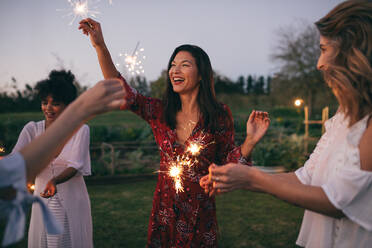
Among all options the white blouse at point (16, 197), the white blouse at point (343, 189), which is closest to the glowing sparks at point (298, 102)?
the white blouse at point (343, 189)

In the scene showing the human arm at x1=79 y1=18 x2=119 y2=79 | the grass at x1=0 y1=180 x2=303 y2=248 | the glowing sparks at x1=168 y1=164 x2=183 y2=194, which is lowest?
the grass at x1=0 y1=180 x2=303 y2=248

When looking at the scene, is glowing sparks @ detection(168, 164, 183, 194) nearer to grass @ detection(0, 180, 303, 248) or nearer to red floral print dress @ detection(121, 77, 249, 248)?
red floral print dress @ detection(121, 77, 249, 248)

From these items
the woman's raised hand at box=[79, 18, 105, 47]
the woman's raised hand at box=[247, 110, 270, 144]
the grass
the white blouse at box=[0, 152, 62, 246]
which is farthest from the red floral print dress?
the grass

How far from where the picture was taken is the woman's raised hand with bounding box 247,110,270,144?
2.21 m

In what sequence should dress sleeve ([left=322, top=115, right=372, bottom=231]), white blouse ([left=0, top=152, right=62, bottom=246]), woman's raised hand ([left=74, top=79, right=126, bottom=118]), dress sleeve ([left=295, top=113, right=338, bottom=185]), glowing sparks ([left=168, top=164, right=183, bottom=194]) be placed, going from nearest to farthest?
white blouse ([left=0, top=152, right=62, bottom=246])
woman's raised hand ([left=74, top=79, right=126, bottom=118])
dress sleeve ([left=322, top=115, right=372, bottom=231])
dress sleeve ([left=295, top=113, right=338, bottom=185])
glowing sparks ([left=168, top=164, right=183, bottom=194])

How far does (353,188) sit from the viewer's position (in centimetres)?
129

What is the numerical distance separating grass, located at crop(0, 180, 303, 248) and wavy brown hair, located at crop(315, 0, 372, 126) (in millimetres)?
4000

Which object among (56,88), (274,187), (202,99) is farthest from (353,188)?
(56,88)

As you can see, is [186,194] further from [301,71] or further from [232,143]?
[301,71]

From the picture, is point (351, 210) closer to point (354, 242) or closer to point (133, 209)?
point (354, 242)

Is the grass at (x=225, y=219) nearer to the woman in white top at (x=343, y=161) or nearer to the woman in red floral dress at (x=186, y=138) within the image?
the woman in red floral dress at (x=186, y=138)

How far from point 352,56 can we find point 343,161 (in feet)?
1.86

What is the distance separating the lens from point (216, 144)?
2.48m

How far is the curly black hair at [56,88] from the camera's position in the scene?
2.77 m
